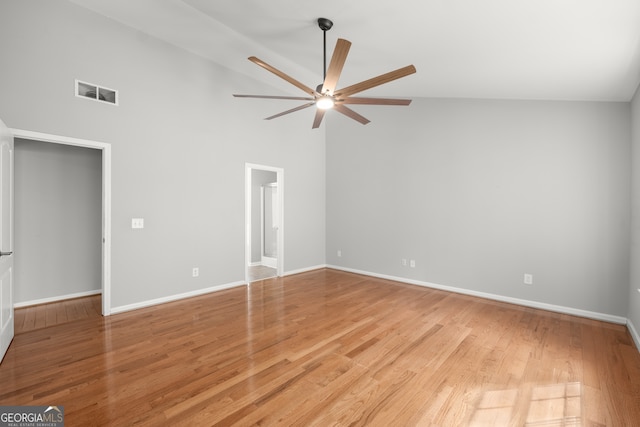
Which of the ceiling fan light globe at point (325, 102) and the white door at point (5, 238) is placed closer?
the white door at point (5, 238)

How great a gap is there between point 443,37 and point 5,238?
454 centimetres

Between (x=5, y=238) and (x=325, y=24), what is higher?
(x=325, y=24)

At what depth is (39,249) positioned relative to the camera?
406cm

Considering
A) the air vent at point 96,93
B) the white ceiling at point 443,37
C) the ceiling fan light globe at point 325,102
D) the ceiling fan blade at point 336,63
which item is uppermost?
the white ceiling at point 443,37

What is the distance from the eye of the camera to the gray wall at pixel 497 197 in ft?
11.9

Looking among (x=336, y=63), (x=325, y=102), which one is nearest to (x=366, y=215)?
(x=325, y=102)

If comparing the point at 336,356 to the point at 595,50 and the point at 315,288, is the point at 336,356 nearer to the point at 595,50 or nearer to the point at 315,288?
the point at 315,288

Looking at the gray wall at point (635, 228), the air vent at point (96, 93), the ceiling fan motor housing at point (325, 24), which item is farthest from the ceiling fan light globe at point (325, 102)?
the gray wall at point (635, 228)

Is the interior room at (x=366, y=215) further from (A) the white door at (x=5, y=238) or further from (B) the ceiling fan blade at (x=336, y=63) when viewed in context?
(B) the ceiling fan blade at (x=336, y=63)

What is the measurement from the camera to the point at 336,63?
8.25ft

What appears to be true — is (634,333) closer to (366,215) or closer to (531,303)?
(531,303)

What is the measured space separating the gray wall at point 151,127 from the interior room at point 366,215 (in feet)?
0.08

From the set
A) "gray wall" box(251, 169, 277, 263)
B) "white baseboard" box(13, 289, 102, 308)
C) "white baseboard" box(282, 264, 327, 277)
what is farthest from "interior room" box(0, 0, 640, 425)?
"gray wall" box(251, 169, 277, 263)

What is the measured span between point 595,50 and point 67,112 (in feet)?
17.4
